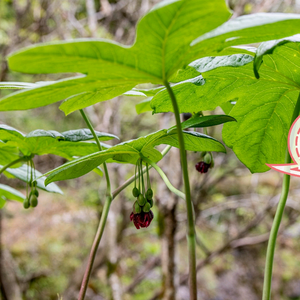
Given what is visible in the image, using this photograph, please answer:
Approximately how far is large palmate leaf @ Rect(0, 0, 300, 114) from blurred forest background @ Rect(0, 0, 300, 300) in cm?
213

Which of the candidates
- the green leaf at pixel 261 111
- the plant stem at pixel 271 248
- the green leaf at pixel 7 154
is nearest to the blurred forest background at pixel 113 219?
the green leaf at pixel 7 154

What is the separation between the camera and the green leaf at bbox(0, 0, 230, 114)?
25 centimetres

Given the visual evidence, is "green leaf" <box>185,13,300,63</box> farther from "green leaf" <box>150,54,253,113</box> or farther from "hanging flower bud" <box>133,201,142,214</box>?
"hanging flower bud" <box>133,201,142,214</box>

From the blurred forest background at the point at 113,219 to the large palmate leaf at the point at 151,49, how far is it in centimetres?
213

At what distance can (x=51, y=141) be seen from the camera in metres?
0.53

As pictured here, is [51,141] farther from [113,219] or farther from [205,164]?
[113,219]

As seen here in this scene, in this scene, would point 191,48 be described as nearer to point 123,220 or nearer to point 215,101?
point 215,101

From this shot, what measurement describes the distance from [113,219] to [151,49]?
2333mm

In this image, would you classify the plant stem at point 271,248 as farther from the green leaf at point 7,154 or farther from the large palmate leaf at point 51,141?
the green leaf at point 7,154

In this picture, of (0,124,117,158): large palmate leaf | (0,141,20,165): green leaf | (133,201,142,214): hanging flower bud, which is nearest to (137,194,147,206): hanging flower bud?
(133,201,142,214): hanging flower bud

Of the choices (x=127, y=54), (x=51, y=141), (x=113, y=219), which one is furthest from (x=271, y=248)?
(x=113, y=219)

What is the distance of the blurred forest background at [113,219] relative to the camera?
279cm

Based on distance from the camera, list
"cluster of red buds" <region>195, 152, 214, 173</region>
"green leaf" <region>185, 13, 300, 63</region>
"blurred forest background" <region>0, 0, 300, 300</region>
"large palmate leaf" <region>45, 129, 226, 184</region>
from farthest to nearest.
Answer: "blurred forest background" <region>0, 0, 300, 300</region> < "cluster of red buds" <region>195, 152, 214, 173</region> < "large palmate leaf" <region>45, 129, 226, 184</region> < "green leaf" <region>185, 13, 300, 63</region>

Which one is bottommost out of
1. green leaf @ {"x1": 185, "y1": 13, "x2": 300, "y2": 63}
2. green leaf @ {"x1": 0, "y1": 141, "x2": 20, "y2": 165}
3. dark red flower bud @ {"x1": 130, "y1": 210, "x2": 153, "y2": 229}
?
dark red flower bud @ {"x1": 130, "y1": 210, "x2": 153, "y2": 229}
